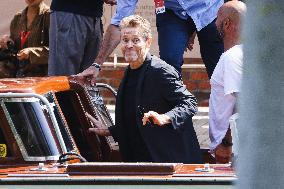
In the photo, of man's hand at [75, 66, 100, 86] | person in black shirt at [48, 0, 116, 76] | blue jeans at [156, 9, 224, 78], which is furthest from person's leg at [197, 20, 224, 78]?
man's hand at [75, 66, 100, 86]

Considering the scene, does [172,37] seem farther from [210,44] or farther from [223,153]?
[223,153]

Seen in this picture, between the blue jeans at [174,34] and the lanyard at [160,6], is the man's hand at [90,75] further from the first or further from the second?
the lanyard at [160,6]

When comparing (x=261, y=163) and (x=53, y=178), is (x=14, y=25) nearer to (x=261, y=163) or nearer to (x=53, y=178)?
(x=53, y=178)

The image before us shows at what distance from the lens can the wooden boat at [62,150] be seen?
4145 millimetres

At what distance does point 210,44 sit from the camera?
20.6 feet

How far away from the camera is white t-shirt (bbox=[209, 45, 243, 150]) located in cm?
495

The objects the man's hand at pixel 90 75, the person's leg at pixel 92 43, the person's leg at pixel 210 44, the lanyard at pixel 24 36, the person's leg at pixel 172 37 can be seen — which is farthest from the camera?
the lanyard at pixel 24 36

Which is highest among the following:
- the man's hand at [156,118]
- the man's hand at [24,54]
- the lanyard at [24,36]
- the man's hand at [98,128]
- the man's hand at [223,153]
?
the man's hand at [156,118]

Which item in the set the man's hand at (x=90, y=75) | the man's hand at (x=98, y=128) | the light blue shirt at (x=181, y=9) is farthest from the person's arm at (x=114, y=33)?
the man's hand at (x=98, y=128)

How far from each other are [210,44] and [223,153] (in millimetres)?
1453

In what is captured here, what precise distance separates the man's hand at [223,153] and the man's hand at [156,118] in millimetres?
530

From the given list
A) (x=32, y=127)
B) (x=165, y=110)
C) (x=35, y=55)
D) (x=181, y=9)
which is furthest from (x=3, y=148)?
(x=35, y=55)

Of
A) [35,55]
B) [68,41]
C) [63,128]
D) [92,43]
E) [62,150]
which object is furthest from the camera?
[35,55]

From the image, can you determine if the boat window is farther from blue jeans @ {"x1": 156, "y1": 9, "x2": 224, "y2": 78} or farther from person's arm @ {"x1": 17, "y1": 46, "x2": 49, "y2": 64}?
person's arm @ {"x1": 17, "y1": 46, "x2": 49, "y2": 64}
